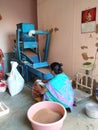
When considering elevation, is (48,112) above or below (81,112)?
above

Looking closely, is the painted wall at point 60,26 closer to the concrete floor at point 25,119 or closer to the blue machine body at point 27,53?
the blue machine body at point 27,53

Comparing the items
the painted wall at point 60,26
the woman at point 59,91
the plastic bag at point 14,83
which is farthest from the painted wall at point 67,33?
the plastic bag at point 14,83

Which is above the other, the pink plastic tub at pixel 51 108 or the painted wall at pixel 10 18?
the painted wall at pixel 10 18

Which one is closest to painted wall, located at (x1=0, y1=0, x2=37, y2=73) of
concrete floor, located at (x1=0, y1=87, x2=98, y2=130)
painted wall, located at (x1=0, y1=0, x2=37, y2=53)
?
painted wall, located at (x1=0, y1=0, x2=37, y2=53)

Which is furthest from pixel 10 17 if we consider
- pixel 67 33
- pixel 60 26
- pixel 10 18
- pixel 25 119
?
pixel 25 119

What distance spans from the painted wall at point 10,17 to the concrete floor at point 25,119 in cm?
209

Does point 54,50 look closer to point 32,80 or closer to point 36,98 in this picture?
point 32,80

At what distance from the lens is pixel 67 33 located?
3021 millimetres

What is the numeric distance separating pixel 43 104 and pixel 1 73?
2119 mm

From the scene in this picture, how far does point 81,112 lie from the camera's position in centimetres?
199

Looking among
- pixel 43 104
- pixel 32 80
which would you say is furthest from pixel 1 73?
pixel 43 104

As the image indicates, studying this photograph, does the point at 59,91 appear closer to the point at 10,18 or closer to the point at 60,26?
the point at 60,26

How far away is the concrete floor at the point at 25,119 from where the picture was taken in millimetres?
1680

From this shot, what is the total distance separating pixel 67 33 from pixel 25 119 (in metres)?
2.01
